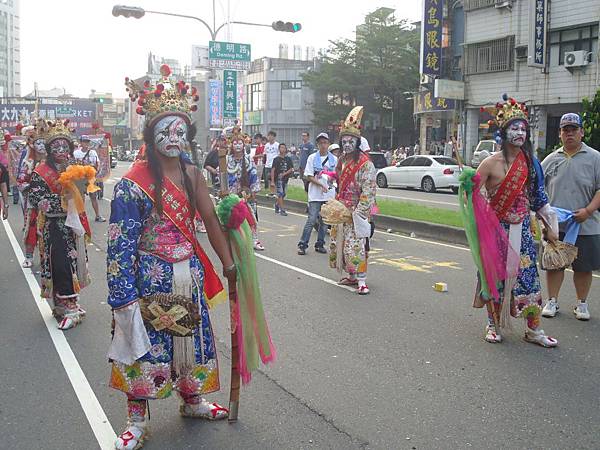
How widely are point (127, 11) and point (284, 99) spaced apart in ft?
106

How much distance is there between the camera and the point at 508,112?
563 centimetres

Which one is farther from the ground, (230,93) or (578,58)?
(578,58)

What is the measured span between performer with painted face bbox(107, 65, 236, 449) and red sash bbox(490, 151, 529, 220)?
271cm

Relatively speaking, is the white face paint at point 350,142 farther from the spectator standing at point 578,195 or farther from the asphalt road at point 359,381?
the spectator standing at point 578,195

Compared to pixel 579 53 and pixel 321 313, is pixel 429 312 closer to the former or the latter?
pixel 321 313

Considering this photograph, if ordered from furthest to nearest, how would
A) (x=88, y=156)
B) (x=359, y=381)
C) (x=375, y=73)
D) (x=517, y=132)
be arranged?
(x=375, y=73) → (x=88, y=156) → (x=517, y=132) → (x=359, y=381)

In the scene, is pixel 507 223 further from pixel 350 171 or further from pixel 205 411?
pixel 205 411

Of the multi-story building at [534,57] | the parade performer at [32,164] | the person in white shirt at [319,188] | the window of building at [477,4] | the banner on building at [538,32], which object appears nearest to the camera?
the parade performer at [32,164]

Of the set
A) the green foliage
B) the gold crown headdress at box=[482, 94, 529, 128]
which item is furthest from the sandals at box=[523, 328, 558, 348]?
the green foliage

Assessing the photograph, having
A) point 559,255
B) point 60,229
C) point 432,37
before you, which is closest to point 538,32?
point 432,37

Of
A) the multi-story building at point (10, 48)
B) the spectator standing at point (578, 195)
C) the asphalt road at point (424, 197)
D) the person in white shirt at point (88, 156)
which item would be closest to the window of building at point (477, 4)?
the asphalt road at point (424, 197)

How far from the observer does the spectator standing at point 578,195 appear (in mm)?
6336

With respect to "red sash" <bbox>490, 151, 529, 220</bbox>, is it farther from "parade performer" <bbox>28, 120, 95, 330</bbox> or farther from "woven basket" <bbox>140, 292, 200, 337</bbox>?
"parade performer" <bbox>28, 120, 95, 330</bbox>

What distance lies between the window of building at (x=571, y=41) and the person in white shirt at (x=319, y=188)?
18.9 m
